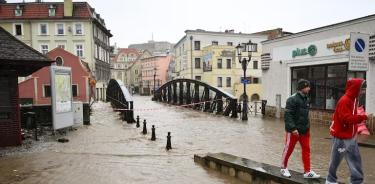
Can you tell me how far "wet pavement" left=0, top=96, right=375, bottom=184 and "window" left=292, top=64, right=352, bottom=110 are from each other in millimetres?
1977

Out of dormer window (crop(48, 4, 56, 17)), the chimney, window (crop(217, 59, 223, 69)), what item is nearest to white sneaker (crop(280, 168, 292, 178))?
window (crop(217, 59, 223, 69))

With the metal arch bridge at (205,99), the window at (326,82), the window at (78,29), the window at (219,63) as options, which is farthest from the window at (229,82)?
the window at (326,82)

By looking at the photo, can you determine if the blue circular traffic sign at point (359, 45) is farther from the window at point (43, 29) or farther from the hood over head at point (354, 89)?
the window at point (43, 29)

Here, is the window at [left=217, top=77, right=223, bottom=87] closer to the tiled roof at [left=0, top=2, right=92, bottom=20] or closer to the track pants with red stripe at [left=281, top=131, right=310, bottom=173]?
the tiled roof at [left=0, top=2, right=92, bottom=20]

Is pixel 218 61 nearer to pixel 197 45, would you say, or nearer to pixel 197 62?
pixel 197 62

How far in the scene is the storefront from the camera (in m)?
13.9

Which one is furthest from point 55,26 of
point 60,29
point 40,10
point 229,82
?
point 229,82

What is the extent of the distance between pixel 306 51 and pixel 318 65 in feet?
3.20

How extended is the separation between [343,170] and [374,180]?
805 mm

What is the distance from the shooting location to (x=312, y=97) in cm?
1695

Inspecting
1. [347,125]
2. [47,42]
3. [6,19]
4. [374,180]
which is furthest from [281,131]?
[6,19]

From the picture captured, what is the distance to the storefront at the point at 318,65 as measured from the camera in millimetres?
13938

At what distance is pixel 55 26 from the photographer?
4891cm

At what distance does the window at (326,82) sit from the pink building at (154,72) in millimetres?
61622
